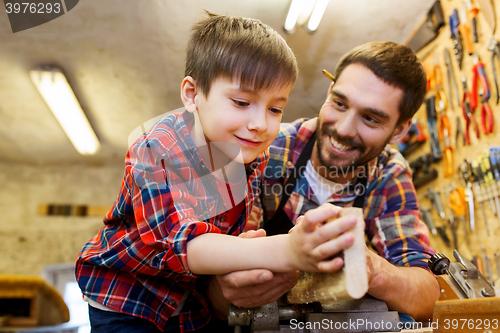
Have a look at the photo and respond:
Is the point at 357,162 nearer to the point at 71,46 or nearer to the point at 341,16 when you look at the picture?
the point at 341,16

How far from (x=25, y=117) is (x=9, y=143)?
0.87 meters

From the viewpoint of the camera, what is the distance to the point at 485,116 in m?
1.82

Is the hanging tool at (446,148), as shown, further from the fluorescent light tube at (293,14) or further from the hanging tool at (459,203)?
the fluorescent light tube at (293,14)

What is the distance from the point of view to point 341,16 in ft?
7.38

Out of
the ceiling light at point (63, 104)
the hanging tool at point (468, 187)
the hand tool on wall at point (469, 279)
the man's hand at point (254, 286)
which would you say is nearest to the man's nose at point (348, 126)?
the hand tool on wall at point (469, 279)

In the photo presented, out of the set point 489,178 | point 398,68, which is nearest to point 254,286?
point 398,68

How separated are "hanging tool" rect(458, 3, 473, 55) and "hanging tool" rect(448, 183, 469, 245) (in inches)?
32.0

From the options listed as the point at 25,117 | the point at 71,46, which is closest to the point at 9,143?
the point at 25,117

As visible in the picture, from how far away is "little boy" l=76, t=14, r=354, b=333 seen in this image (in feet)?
2.31

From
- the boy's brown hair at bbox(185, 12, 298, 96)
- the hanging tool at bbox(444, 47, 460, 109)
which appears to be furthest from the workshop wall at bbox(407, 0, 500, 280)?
the boy's brown hair at bbox(185, 12, 298, 96)

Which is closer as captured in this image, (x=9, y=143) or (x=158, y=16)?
(x=158, y=16)

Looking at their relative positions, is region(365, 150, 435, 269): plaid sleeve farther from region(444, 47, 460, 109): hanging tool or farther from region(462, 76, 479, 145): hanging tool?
region(444, 47, 460, 109): hanging tool

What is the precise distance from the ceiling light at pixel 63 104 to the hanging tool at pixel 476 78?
2956mm

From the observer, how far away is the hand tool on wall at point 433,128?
2273 millimetres
